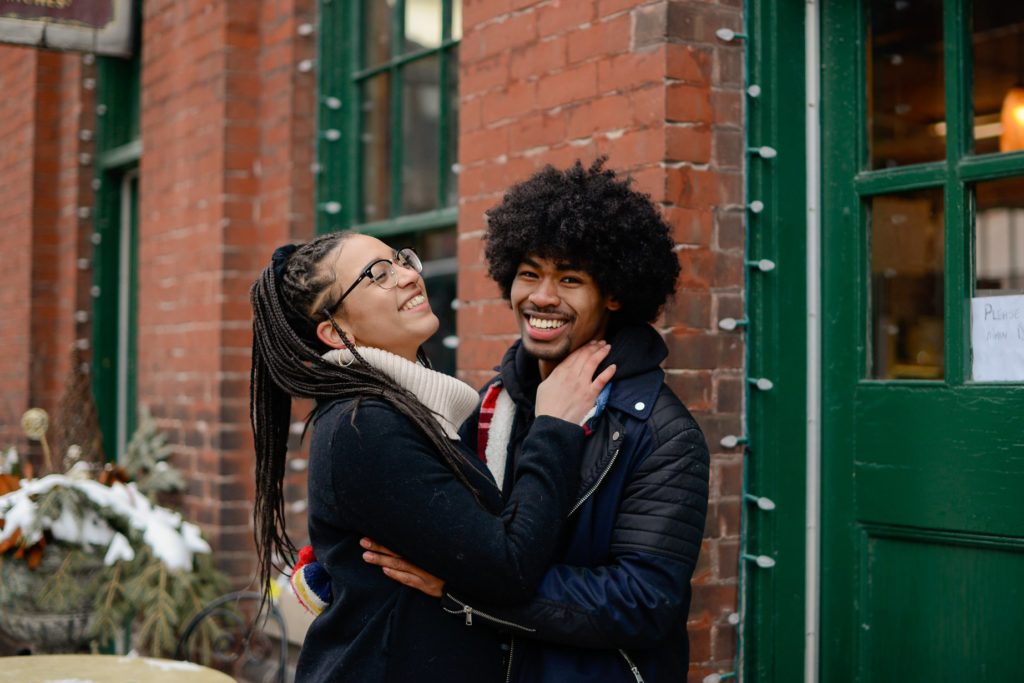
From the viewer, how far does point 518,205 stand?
2770mm

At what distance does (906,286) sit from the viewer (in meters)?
3.25

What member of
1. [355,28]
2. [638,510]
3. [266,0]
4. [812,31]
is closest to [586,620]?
[638,510]

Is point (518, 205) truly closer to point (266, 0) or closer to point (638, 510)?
point (638, 510)

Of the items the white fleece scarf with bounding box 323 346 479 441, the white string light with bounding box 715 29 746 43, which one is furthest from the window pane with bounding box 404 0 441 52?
the white fleece scarf with bounding box 323 346 479 441

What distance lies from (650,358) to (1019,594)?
1110 millimetres

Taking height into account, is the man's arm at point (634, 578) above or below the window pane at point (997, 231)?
below

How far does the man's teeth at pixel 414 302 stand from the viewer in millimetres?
2621

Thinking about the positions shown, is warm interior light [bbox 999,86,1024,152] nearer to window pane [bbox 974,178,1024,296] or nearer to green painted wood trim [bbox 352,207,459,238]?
window pane [bbox 974,178,1024,296]

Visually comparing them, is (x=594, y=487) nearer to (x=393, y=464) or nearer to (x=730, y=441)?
(x=393, y=464)

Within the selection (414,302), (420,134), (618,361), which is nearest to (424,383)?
(414,302)

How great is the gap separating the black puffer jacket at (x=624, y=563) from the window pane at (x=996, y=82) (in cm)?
120

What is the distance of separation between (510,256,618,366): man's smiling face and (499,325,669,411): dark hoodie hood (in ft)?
0.27

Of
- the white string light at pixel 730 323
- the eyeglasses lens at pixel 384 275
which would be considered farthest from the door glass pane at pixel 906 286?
the eyeglasses lens at pixel 384 275

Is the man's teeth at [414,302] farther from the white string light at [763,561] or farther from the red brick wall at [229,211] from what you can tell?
the red brick wall at [229,211]
